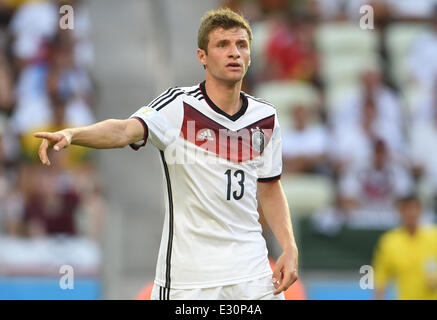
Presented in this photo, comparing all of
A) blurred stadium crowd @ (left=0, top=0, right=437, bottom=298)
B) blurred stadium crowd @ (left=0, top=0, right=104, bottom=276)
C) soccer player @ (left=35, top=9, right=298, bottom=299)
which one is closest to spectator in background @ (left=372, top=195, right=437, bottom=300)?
blurred stadium crowd @ (left=0, top=0, right=437, bottom=298)

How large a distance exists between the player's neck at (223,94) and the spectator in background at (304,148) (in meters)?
7.06

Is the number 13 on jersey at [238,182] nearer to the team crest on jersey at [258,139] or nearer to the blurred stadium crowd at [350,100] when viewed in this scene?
the team crest on jersey at [258,139]

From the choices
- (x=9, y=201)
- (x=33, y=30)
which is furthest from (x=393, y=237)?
(x=33, y=30)

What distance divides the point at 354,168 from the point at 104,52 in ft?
13.7

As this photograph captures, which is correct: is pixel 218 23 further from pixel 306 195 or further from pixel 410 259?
pixel 306 195

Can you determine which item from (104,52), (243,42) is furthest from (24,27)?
(243,42)

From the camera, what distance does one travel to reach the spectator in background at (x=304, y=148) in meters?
11.7

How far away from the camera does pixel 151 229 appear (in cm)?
892

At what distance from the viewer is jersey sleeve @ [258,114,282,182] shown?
4.63 m

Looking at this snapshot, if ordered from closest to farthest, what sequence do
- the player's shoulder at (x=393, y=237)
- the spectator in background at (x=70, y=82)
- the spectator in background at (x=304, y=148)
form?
the player's shoulder at (x=393, y=237) → the spectator in background at (x=304, y=148) → the spectator in background at (x=70, y=82)

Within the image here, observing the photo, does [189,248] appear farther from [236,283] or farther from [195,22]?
[195,22]

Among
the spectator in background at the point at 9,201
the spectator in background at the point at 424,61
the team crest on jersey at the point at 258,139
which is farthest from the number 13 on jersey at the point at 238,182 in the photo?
the spectator in background at the point at 424,61

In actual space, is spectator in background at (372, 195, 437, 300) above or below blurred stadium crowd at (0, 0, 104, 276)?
below

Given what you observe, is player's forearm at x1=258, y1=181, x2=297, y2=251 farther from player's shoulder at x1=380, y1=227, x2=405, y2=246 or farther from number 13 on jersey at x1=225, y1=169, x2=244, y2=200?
player's shoulder at x1=380, y1=227, x2=405, y2=246
